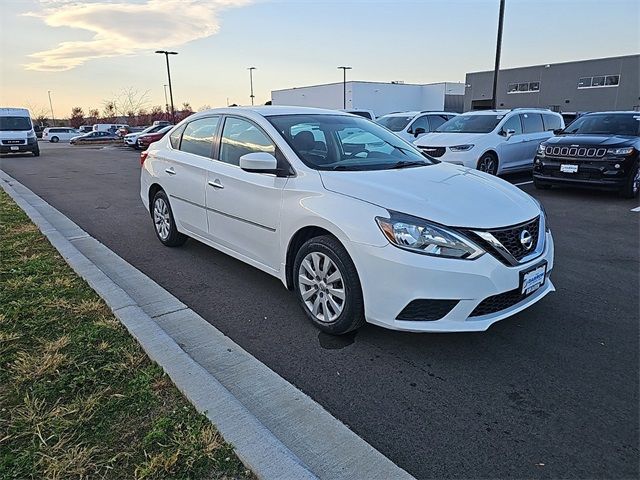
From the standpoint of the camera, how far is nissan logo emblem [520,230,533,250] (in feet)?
10.2

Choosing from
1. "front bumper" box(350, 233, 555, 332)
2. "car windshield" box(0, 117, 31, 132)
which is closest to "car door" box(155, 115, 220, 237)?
"front bumper" box(350, 233, 555, 332)

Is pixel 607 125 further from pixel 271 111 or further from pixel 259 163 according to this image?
pixel 259 163

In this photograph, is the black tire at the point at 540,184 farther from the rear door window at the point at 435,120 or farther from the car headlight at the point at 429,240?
the car headlight at the point at 429,240

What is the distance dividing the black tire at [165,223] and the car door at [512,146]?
783 centimetres

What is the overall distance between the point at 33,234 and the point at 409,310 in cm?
517

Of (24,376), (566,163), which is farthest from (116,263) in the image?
(566,163)

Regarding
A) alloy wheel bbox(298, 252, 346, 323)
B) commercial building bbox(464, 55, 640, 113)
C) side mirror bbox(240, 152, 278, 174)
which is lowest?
alloy wheel bbox(298, 252, 346, 323)

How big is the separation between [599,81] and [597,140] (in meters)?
42.5

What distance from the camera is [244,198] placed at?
4.00 meters

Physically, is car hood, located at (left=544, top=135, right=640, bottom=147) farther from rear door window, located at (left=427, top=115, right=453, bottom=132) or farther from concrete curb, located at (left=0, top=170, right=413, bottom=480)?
concrete curb, located at (left=0, top=170, right=413, bottom=480)

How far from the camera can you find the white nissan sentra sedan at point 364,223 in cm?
288

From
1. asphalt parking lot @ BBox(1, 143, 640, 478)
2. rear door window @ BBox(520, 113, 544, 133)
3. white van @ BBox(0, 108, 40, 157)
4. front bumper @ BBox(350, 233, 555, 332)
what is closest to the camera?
asphalt parking lot @ BBox(1, 143, 640, 478)

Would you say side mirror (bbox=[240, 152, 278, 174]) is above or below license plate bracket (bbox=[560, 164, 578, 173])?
above

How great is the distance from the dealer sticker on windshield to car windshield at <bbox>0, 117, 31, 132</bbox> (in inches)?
974
